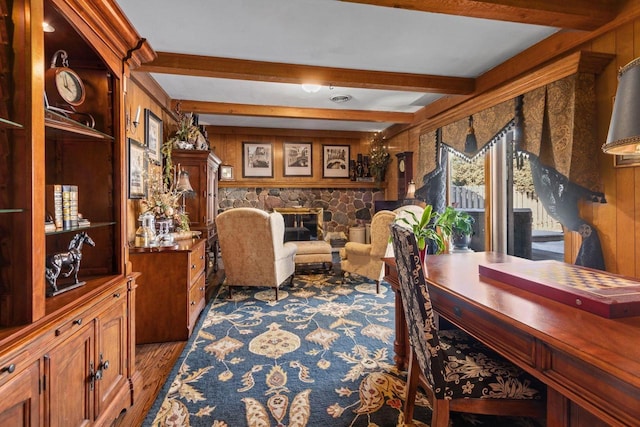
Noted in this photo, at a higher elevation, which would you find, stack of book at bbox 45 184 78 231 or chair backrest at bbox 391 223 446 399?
stack of book at bbox 45 184 78 231

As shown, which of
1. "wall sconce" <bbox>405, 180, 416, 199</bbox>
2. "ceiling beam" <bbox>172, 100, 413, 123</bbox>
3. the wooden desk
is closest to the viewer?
the wooden desk

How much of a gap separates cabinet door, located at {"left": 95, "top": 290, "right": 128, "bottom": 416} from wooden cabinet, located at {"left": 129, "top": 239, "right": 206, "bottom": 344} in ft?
2.83

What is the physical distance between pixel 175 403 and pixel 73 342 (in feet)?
2.66

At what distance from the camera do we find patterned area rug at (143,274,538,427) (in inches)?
66.5

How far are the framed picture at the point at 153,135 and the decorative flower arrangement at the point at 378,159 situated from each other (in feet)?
12.5

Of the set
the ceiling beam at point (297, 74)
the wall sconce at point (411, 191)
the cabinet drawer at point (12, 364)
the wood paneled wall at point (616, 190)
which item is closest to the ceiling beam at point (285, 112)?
the wall sconce at point (411, 191)

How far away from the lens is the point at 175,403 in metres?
1.81

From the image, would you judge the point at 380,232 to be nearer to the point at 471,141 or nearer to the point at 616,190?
the point at 471,141

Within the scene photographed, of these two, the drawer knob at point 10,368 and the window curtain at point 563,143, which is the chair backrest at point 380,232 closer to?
the window curtain at point 563,143

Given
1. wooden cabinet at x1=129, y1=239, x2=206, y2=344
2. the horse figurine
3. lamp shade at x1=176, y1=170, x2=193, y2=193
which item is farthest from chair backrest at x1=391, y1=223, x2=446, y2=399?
lamp shade at x1=176, y1=170, x2=193, y2=193

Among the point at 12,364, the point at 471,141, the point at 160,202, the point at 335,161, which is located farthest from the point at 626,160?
the point at 335,161

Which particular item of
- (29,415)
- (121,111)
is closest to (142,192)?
(121,111)

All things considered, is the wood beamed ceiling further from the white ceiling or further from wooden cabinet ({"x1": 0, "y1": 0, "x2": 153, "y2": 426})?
wooden cabinet ({"x1": 0, "y1": 0, "x2": 153, "y2": 426})

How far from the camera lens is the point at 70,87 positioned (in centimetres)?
150
